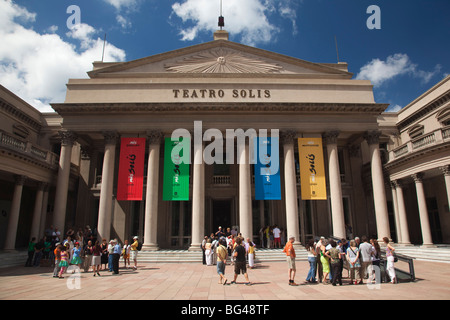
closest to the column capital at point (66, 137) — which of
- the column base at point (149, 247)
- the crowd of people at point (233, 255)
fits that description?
the column base at point (149, 247)

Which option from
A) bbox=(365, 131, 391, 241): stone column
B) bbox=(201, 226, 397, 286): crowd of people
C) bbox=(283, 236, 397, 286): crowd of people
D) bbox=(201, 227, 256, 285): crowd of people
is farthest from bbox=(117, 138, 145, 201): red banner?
bbox=(365, 131, 391, 241): stone column

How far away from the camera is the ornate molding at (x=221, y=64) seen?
23.5m

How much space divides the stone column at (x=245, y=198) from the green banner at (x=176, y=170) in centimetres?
367

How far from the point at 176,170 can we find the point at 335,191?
11.0 metres

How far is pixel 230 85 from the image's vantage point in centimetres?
2161

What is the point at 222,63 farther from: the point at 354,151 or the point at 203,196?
the point at 354,151

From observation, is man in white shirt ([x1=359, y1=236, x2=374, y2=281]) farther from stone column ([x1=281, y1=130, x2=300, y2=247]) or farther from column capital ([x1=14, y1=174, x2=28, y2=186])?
column capital ([x1=14, y1=174, x2=28, y2=186])

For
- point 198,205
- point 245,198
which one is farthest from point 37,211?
point 245,198

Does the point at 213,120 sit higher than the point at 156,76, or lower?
lower

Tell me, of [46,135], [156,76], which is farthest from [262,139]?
[46,135]

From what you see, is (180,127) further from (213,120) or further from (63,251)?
(63,251)

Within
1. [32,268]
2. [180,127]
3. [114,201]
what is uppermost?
[180,127]

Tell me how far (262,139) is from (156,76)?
10.1m

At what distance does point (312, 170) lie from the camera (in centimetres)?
1998
